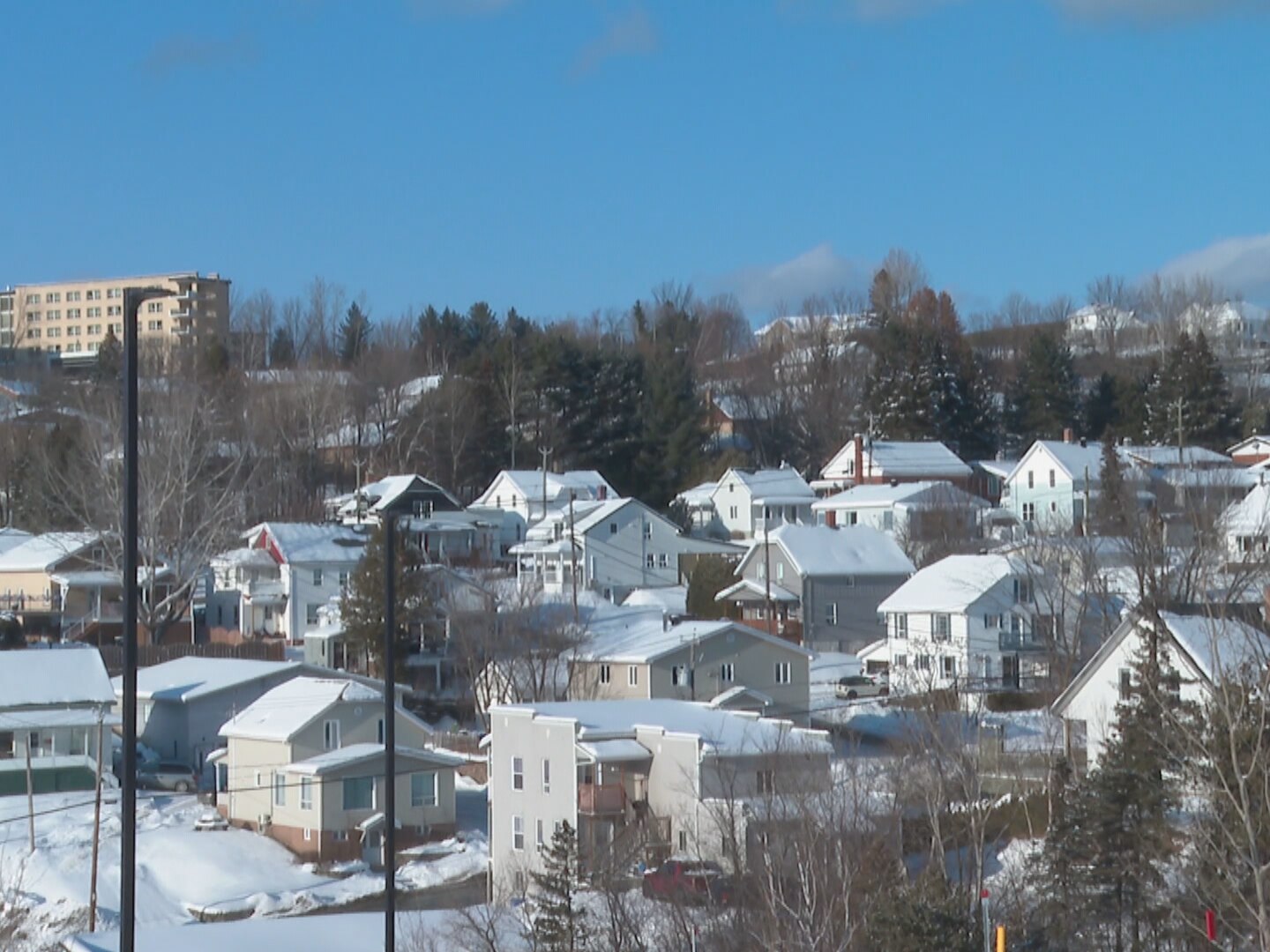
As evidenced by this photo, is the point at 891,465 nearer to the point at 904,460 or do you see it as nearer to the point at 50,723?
the point at 904,460

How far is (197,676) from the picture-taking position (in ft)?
144

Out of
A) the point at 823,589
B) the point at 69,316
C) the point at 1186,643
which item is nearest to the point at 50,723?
the point at 823,589

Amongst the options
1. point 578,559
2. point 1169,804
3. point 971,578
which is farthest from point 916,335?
point 1169,804

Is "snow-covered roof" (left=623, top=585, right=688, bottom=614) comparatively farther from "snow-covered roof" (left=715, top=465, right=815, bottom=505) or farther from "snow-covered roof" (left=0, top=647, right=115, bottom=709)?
"snow-covered roof" (left=0, top=647, right=115, bottom=709)

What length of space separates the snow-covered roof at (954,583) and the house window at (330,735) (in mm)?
16986

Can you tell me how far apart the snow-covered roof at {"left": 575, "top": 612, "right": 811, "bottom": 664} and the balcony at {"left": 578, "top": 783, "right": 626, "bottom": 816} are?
10530 millimetres

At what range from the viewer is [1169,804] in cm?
2031

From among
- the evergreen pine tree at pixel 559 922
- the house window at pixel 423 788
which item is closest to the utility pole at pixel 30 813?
the house window at pixel 423 788

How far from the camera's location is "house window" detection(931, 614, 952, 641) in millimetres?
45156

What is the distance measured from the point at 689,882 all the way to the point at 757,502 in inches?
1724

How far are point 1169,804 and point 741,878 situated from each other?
536cm

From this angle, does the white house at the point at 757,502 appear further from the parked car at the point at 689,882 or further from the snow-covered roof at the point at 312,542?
the parked car at the point at 689,882

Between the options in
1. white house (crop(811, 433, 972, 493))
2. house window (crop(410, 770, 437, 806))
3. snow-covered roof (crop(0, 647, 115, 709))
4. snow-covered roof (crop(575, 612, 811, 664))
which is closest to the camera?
house window (crop(410, 770, 437, 806))

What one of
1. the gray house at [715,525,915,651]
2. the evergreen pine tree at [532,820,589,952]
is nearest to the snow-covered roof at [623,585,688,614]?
the gray house at [715,525,915,651]
